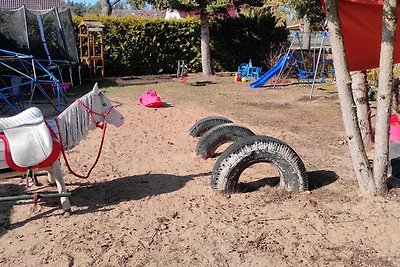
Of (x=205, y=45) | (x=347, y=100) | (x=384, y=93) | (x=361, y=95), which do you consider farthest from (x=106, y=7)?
(x=384, y=93)

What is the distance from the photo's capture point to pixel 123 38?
65.2 ft

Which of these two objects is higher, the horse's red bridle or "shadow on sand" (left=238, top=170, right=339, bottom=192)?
the horse's red bridle

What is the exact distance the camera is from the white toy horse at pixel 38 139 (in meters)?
4.06

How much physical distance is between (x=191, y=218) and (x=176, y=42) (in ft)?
57.2

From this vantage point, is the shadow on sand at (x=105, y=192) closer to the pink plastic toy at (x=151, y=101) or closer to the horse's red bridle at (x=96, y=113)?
the horse's red bridle at (x=96, y=113)

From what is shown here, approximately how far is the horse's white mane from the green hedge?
1548cm

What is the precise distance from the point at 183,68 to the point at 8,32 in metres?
7.37

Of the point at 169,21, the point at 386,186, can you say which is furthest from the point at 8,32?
the point at 386,186

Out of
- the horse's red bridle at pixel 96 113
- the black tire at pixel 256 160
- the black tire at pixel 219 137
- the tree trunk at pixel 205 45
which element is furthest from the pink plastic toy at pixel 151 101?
the tree trunk at pixel 205 45

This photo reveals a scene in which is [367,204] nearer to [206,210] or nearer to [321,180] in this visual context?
[321,180]

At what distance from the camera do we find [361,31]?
567 centimetres

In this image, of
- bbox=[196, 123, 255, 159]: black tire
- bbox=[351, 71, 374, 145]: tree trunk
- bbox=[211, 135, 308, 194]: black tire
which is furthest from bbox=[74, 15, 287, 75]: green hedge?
bbox=[211, 135, 308, 194]: black tire

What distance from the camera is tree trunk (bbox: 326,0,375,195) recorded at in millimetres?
4484

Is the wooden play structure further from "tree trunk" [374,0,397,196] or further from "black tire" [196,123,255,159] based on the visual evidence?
"tree trunk" [374,0,397,196]
